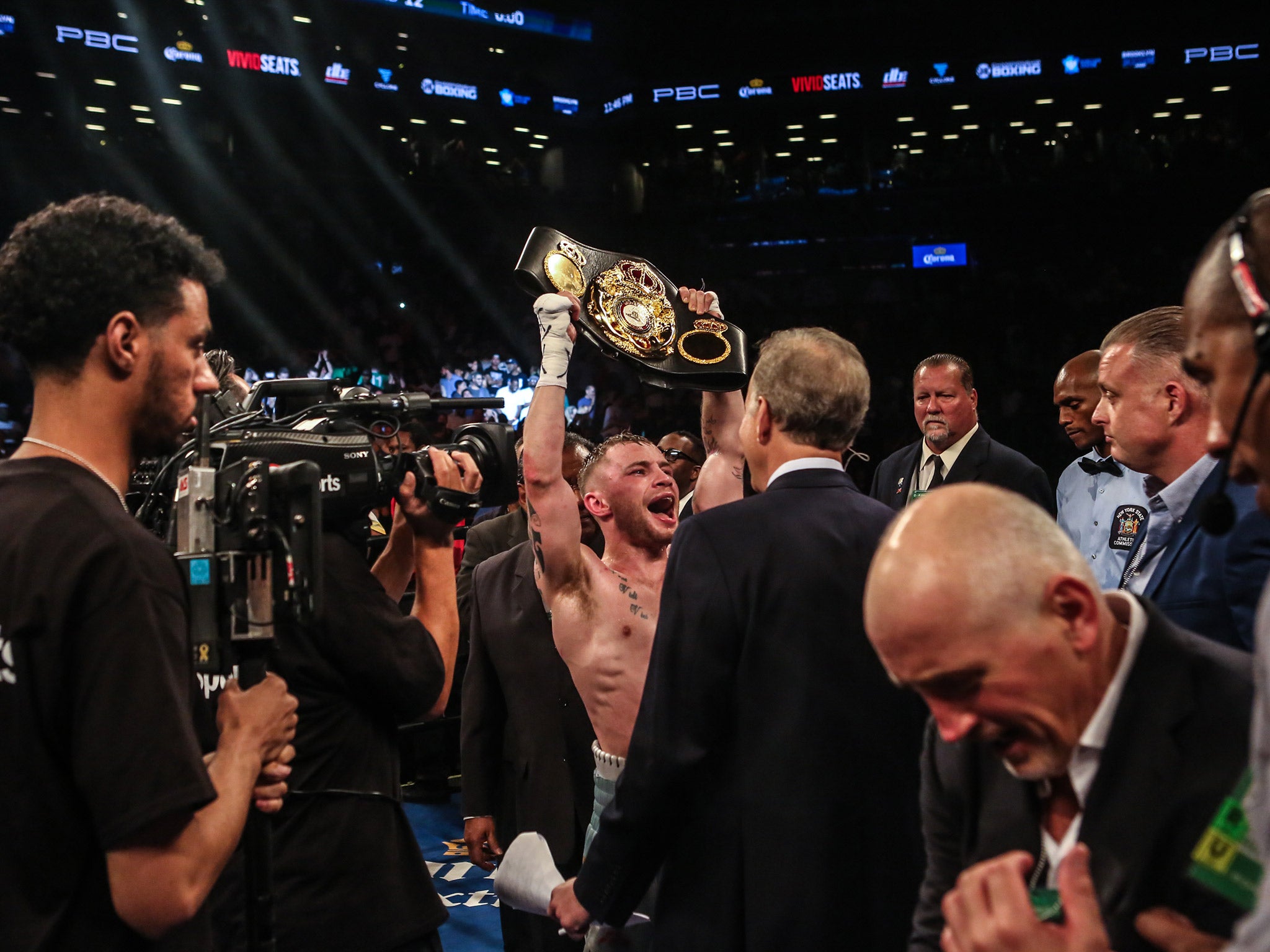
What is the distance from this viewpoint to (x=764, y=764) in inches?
69.7

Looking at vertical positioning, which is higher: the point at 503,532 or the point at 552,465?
the point at 552,465

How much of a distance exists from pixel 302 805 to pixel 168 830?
0.73m

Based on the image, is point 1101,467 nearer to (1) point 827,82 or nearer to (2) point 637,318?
(2) point 637,318

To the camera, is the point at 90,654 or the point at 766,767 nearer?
the point at 90,654

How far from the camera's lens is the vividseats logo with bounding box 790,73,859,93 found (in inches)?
609

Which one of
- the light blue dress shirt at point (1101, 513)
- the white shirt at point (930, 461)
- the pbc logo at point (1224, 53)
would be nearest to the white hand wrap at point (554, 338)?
the light blue dress shirt at point (1101, 513)

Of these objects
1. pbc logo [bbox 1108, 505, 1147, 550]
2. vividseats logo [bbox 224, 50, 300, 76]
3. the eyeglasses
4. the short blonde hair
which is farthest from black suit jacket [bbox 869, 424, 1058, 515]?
vividseats logo [bbox 224, 50, 300, 76]

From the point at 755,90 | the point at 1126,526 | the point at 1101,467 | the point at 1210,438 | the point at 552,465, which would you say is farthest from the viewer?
the point at 755,90

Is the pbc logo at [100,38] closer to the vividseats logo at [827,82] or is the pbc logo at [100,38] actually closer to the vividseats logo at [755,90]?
the vividseats logo at [755,90]

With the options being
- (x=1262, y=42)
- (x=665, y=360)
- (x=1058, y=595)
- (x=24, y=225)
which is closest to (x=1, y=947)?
(x=24, y=225)

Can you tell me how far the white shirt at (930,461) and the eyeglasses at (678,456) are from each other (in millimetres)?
1068

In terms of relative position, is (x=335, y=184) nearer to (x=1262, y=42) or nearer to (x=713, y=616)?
Result: (x=1262, y=42)

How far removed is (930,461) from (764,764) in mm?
3559

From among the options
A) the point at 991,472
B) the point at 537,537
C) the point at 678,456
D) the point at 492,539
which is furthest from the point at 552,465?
the point at 991,472
